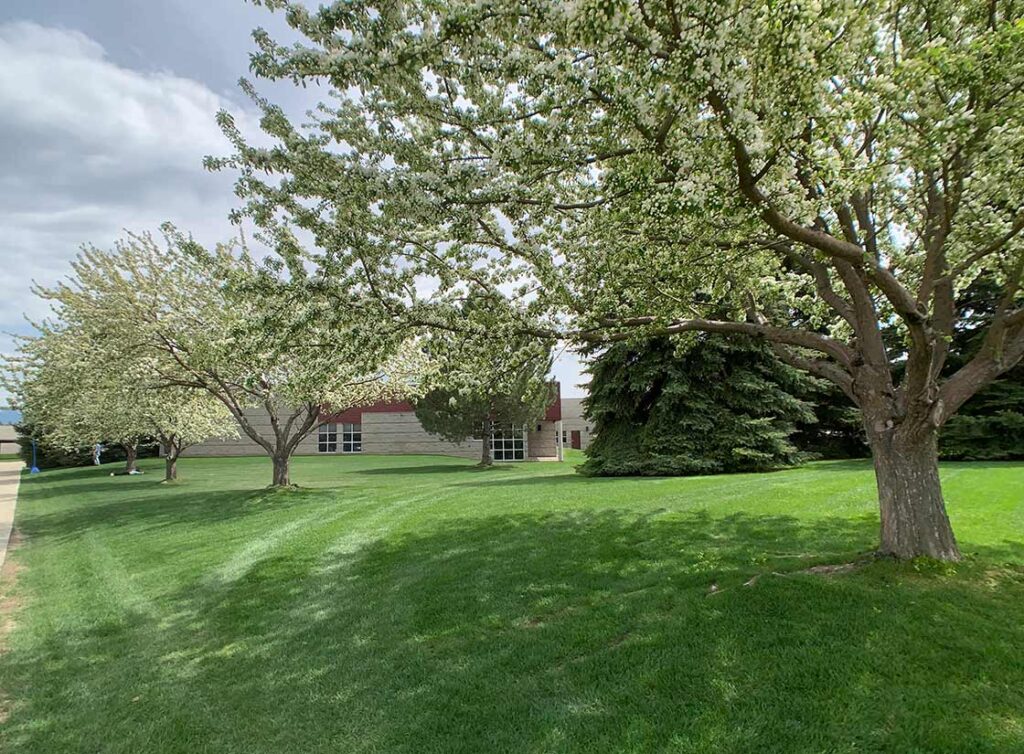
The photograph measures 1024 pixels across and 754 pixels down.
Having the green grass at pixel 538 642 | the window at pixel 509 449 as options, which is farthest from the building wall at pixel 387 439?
the green grass at pixel 538 642

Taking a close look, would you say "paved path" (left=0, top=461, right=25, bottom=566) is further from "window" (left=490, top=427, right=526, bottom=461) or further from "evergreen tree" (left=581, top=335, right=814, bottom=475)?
"window" (left=490, top=427, right=526, bottom=461)

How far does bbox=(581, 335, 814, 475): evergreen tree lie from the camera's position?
1916 cm

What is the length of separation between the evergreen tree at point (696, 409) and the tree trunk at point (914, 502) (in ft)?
41.9

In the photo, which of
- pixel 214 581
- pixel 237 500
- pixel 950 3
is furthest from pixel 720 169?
pixel 237 500

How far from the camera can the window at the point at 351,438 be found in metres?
45.8

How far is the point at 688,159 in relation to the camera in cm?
445

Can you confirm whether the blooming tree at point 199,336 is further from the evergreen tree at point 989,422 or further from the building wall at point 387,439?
the building wall at point 387,439

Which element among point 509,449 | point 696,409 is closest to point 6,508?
point 696,409

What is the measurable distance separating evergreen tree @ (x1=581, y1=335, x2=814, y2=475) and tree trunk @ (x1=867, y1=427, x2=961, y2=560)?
12.8m

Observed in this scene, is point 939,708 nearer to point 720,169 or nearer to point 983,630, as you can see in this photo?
point 983,630

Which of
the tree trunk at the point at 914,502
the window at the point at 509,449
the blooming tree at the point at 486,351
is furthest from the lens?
the window at the point at 509,449

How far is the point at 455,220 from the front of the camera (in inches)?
214

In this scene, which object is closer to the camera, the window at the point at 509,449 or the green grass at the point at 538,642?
the green grass at the point at 538,642

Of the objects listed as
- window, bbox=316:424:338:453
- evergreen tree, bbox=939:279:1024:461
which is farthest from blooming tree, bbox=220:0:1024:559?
window, bbox=316:424:338:453
